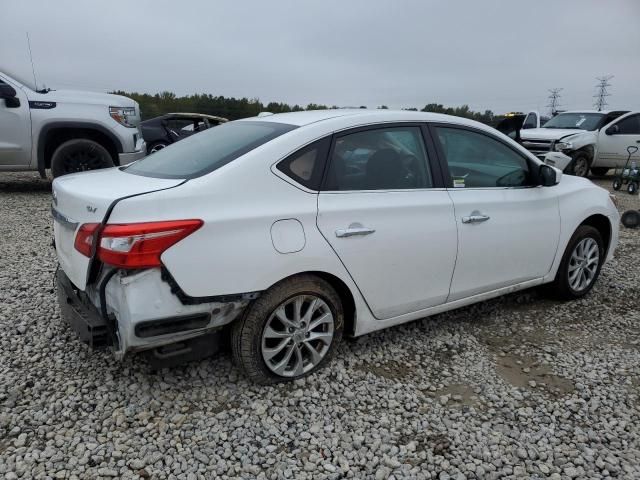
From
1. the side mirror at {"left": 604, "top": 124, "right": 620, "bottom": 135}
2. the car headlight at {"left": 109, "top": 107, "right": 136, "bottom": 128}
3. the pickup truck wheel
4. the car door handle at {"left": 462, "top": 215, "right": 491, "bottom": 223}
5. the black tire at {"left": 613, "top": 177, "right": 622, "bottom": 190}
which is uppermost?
the car headlight at {"left": 109, "top": 107, "right": 136, "bottom": 128}

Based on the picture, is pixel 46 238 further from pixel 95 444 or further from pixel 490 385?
pixel 490 385

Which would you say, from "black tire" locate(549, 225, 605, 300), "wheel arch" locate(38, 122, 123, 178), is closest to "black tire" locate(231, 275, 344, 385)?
"black tire" locate(549, 225, 605, 300)

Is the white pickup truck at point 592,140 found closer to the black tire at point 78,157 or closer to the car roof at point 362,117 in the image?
the car roof at point 362,117

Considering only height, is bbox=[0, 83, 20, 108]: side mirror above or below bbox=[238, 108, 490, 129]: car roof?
above

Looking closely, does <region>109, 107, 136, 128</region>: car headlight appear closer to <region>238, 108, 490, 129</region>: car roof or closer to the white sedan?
the white sedan

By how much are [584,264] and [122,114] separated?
6.76 meters

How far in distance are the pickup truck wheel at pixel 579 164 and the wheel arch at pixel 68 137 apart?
10071mm

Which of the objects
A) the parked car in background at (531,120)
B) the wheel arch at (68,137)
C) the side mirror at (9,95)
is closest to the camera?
the side mirror at (9,95)

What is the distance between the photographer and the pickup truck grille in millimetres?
11840

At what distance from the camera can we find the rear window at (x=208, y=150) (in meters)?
2.66

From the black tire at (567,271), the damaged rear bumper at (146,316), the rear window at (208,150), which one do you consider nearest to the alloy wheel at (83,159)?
the rear window at (208,150)

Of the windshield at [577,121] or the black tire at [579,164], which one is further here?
the windshield at [577,121]

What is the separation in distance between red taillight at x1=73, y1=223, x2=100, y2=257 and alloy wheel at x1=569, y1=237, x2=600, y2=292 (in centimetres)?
363

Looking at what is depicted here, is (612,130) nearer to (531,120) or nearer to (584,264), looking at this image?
(531,120)
